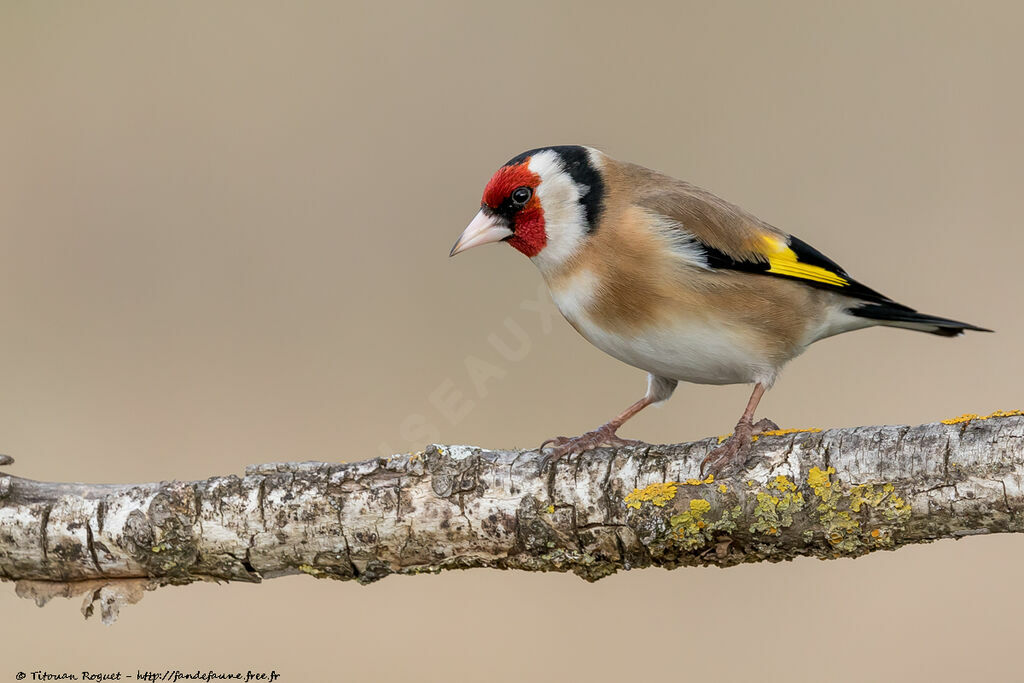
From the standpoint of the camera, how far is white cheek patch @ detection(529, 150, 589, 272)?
12.2 feet

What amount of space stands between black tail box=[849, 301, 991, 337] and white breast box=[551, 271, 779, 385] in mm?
489

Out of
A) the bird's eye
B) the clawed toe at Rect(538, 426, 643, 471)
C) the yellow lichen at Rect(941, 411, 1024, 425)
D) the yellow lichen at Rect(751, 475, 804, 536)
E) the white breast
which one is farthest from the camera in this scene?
the bird's eye

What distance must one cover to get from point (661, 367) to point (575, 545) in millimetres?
855

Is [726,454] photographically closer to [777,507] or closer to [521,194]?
[777,507]

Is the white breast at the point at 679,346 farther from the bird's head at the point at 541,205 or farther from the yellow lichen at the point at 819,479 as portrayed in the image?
the yellow lichen at the point at 819,479

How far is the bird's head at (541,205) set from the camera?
3768 mm

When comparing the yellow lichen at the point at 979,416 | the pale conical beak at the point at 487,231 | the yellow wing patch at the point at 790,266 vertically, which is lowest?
the yellow lichen at the point at 979,416

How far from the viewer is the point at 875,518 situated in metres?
2.74

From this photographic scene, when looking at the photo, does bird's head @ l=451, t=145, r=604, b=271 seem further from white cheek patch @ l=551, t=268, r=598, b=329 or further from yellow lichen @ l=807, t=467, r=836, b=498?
yellow lichen @ l=807, t=467, r=836, b=498

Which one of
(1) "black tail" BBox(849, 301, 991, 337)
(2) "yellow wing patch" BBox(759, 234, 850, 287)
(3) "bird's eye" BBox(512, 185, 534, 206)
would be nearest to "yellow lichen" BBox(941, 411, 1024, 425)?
(2) "yellow wing patch" BBox(759, 234, 850, 287)

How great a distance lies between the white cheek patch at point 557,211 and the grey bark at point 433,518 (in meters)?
0.87

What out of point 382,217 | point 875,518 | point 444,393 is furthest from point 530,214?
point 382,217

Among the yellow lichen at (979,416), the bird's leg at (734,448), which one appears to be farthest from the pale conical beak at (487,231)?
the yellow lichen at (979,416)

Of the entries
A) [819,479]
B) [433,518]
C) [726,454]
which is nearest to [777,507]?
[819,479]
